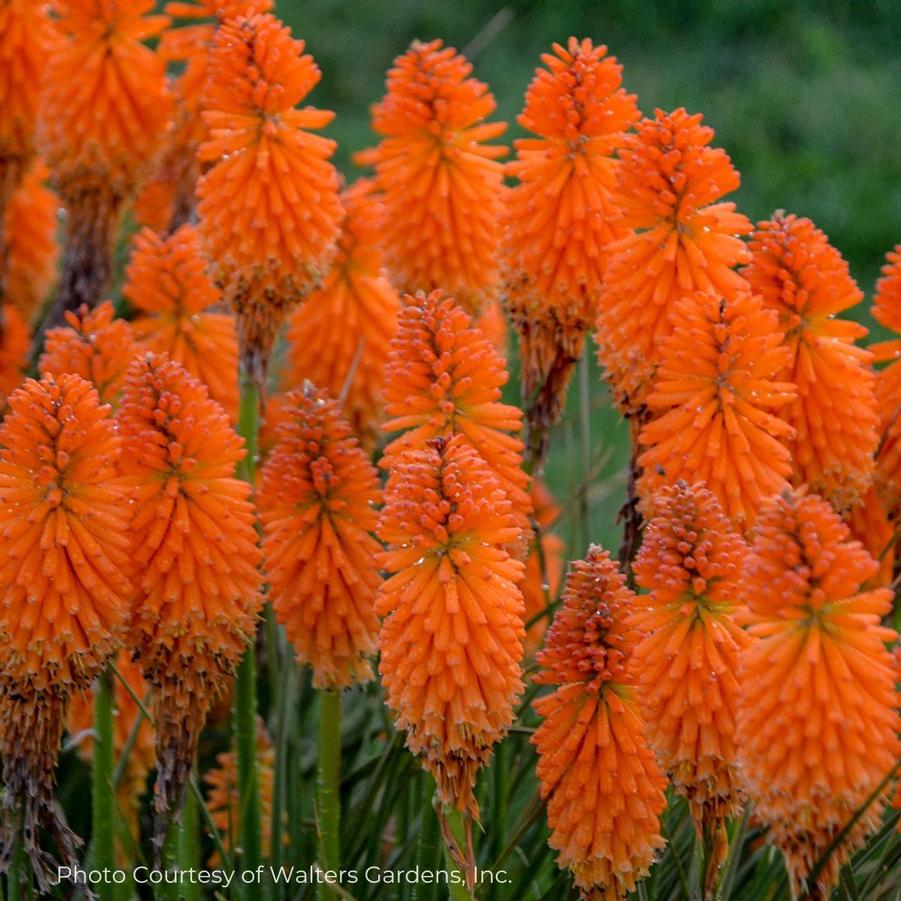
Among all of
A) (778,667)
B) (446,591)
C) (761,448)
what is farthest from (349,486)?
(778,667)

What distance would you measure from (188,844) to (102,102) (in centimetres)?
188

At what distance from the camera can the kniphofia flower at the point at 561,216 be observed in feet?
10.1

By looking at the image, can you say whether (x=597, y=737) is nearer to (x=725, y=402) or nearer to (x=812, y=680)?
(x=812, y=680)

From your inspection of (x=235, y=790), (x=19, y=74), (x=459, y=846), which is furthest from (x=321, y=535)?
(x=19, y=74)

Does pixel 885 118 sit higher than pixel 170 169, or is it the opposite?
pixel 885 118

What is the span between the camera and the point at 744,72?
9.90 metres

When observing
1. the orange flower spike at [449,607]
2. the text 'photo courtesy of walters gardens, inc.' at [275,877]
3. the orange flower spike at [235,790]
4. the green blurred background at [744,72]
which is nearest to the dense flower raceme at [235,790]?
the orange flower spike at [235,790]

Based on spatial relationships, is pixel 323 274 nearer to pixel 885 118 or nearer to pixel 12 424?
pixel 12 424

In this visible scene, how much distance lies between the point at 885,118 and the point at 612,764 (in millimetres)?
7821

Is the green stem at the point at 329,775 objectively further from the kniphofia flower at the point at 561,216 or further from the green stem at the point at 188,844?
the kniphofia flower at the point at 561,216

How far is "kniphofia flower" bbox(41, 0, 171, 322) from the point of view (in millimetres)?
3850

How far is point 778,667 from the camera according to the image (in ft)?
6.52

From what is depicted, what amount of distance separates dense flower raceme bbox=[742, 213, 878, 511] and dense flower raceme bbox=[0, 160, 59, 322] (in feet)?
8.88

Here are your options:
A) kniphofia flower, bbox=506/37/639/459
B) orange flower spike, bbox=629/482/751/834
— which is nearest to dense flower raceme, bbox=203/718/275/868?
kniphofia flower, bbox=506/37/639/459
